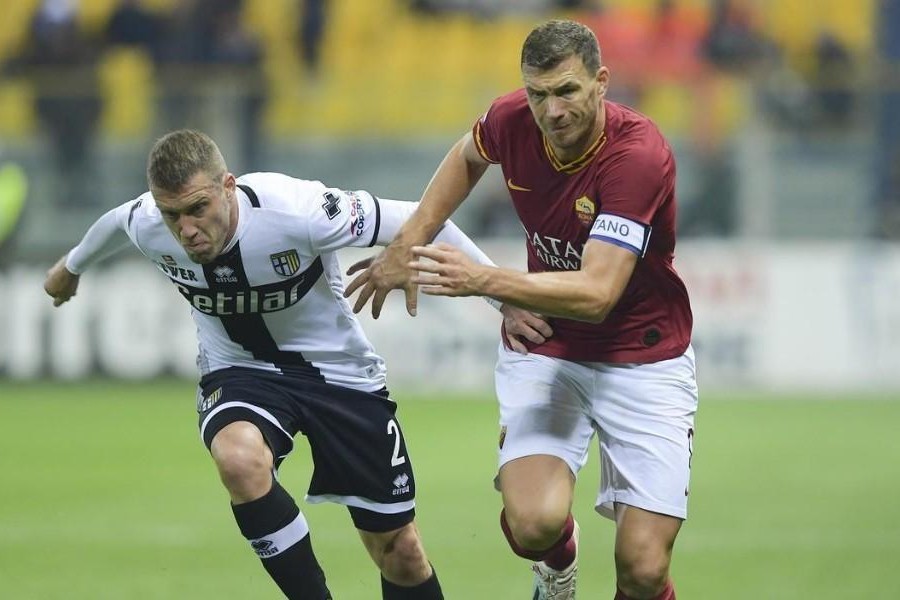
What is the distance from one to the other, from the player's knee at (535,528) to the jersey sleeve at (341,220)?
1.15 m

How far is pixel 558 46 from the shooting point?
5.10 m

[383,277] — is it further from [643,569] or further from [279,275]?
[643,569]

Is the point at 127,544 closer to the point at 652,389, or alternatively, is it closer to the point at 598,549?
the point at 598,549

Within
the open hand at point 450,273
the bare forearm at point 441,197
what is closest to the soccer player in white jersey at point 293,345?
the bare forearm at point 441,197

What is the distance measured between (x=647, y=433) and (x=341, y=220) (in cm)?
137

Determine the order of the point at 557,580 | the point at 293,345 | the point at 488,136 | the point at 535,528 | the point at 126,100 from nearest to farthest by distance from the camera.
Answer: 1. the point at 535,528
2. the point at 293,345
3. the point at 488,136
4. the point at 557,580
5. the point at 126,100

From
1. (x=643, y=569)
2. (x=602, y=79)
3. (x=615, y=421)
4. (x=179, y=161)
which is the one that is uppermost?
(x=602, y=79)

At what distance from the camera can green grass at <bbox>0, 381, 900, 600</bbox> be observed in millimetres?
6832

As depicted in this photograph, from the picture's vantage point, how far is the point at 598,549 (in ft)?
25.0

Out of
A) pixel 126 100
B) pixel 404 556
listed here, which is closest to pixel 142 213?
pixel 404 556

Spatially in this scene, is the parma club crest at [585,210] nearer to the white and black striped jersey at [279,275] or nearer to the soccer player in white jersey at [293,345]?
the soccer player in white jersey at [293,345]

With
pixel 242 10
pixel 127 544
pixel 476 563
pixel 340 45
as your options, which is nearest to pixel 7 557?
pixel 127 544

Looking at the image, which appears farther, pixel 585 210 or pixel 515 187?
pixel 515 187

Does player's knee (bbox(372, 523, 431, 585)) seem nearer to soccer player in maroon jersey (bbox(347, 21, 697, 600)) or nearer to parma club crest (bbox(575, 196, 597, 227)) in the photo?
soccer player in maroon jersey (bbox(347, 21, 697, 600))
